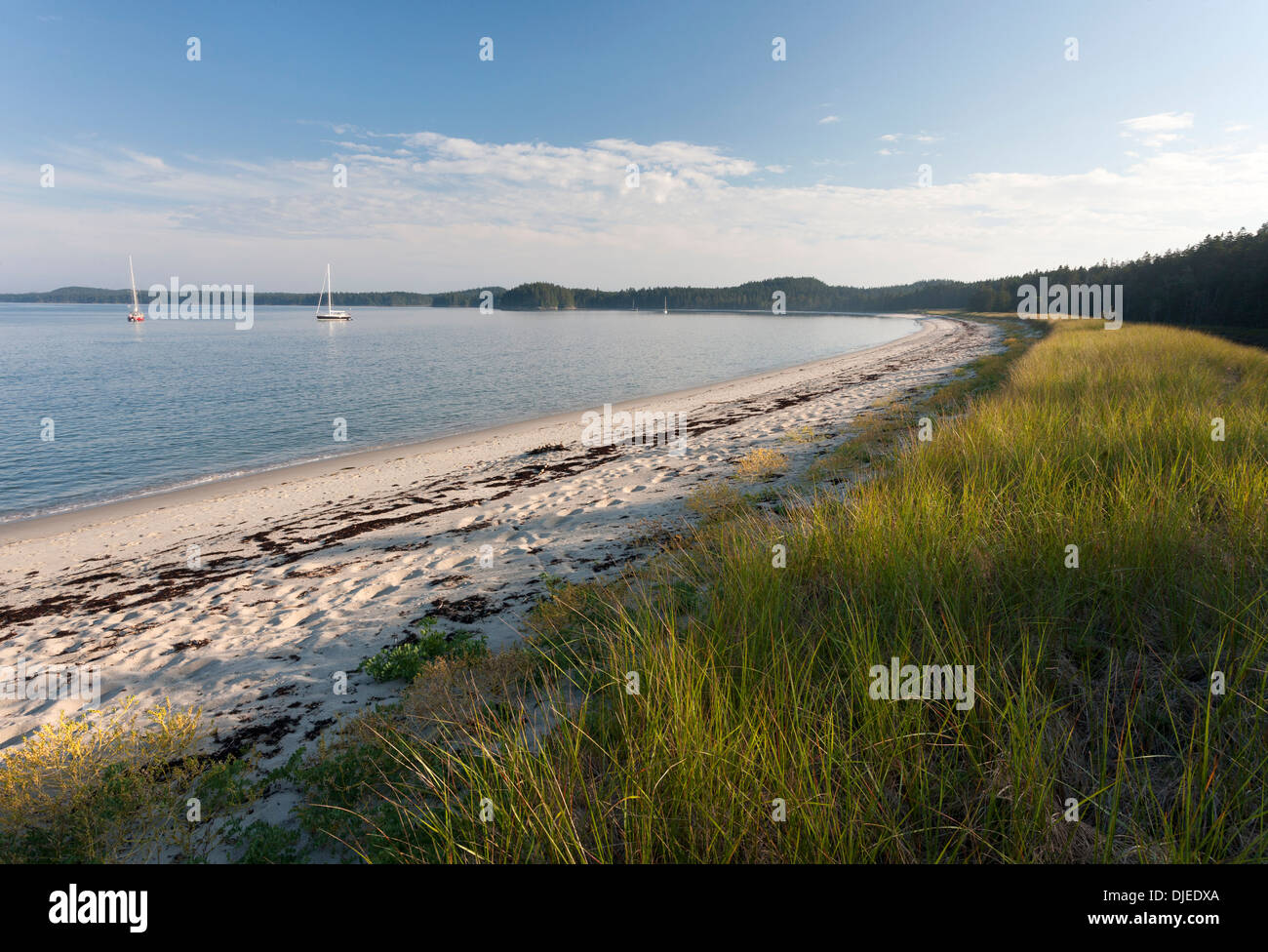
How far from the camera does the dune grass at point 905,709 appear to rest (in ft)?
7.81

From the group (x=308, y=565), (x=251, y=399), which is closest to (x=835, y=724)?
(x=308, y=565)

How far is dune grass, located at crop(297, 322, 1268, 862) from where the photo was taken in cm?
238

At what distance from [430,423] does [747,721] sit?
23.0m

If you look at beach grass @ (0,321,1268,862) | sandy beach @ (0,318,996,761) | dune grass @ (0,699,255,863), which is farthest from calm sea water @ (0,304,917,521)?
beach grass @ (0,321,1268,862)

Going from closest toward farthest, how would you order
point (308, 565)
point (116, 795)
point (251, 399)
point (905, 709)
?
1. point (905, 709)
2. point (116, 795)
3. point (308, 565)
4. point (251, 399)

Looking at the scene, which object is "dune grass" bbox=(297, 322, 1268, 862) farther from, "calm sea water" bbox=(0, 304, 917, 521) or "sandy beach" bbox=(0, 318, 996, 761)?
"calm sea water" bbox=(0, 304, 917, 521)

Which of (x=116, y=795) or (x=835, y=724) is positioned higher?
(x=835, y=724)

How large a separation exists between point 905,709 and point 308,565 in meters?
8.45

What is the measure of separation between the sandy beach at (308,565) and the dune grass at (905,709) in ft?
5.56

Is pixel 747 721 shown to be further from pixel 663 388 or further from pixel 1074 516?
pixel 663 388

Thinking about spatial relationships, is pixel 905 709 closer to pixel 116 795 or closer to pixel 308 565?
pixel 116 795

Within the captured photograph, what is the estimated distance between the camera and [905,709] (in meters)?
2.90

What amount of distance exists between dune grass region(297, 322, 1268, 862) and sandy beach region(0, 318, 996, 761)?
1694 millimetres
